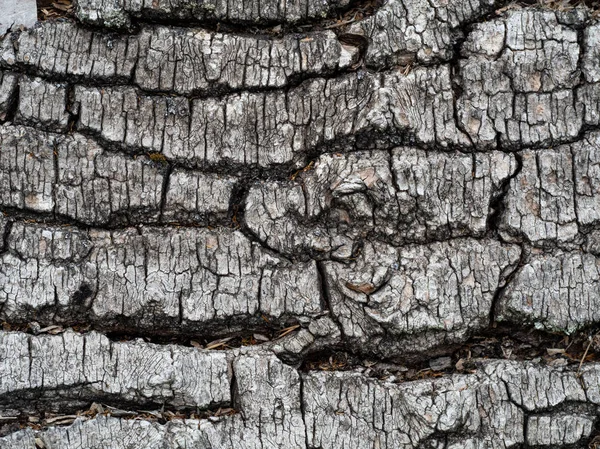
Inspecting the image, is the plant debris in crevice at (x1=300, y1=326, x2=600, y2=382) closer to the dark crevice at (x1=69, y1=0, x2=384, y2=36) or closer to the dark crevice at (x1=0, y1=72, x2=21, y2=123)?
the dark crevice at (x1=69, y1=0, x2=384, y2=36)

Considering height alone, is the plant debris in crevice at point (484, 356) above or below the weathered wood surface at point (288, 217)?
below

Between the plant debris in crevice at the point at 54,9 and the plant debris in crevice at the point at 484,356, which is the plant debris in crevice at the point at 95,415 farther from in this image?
the plant debris in crevice at the point at 54,9

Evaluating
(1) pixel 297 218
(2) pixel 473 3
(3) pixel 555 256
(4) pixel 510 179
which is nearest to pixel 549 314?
(3) pixel 555 256

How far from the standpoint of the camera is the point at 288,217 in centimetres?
253

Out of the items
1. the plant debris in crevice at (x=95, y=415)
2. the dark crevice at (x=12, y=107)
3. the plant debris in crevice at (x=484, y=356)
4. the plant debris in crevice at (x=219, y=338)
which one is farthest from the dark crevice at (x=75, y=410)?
the dark crevice at (x=12, y=107)

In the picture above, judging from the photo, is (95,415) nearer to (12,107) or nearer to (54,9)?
(12,107)

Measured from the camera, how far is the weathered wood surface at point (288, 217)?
250 centimetres

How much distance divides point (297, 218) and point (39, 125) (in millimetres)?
1143

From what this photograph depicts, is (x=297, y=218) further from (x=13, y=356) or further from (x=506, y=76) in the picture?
(x=13, y=356)

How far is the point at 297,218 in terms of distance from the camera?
2.53 m

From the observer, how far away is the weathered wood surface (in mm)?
2498

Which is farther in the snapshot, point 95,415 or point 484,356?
point 484,356

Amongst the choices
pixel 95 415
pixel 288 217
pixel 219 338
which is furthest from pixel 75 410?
pixel 288 217

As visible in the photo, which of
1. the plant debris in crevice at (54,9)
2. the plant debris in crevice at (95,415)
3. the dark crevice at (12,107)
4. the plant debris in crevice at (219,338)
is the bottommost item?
the plant debris in crevice at (95,415)
